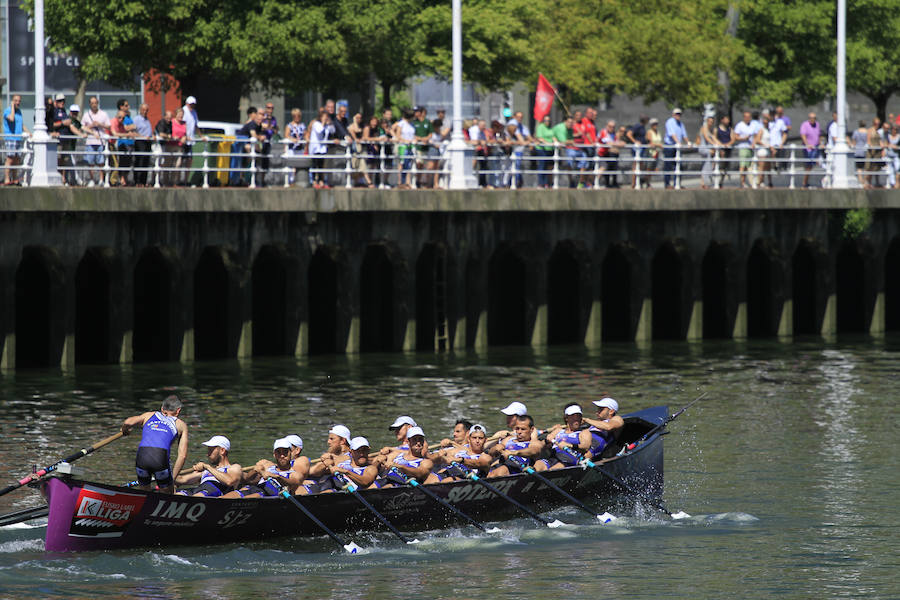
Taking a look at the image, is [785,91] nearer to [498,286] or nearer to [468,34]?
[468,34]

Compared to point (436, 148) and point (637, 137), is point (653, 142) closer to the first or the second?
point (637, 137)

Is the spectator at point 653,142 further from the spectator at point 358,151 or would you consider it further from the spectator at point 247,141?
the spectator at point 247,141

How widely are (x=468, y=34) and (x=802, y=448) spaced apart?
92.6ft

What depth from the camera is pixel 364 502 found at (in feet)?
74.9

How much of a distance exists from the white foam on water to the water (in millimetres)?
33

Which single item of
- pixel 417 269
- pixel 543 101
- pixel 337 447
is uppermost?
pixel 543 101

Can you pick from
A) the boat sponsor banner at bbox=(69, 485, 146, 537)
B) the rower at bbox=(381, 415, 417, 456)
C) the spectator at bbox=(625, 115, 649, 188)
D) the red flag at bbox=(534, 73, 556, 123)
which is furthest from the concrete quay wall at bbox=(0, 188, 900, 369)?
the boat sponsor banner at bbox=(69, 485, 146, 537)

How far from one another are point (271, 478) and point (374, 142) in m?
17.3

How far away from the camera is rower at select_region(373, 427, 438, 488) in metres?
23.7

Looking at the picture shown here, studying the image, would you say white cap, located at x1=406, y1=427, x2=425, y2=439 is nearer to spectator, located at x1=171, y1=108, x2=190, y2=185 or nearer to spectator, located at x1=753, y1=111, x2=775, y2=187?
spectator, located at x1=171, y1=108, x2=190, y2=185

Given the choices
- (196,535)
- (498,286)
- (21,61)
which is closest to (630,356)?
(498,286)

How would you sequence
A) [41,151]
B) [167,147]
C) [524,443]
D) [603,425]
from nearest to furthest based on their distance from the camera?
[524,443] < [603,425] < [41,151] < [167,147]

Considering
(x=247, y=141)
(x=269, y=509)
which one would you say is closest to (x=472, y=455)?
(x=269, y=509)

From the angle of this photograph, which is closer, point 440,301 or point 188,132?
point 188,132
